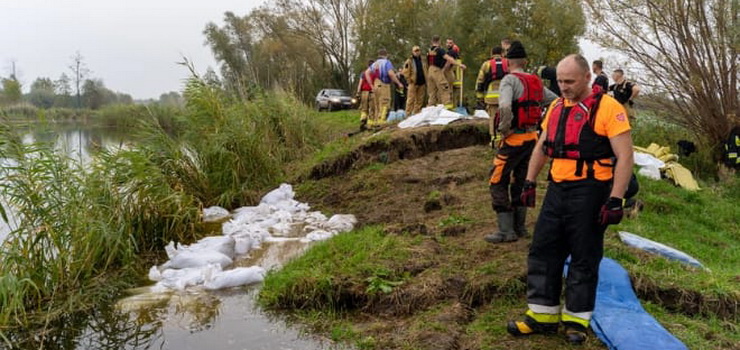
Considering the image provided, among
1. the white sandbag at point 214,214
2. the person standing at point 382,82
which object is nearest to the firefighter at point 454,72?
the person standing at point 382,82

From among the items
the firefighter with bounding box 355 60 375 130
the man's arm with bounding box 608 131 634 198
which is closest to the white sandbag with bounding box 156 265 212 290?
the man's arm with bounding box 608 131 634 198

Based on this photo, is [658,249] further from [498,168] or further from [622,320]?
[622,320]

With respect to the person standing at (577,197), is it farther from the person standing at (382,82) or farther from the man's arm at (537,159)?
the person standing at (382,82)

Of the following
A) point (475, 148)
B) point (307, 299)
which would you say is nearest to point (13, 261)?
point (307, 299)

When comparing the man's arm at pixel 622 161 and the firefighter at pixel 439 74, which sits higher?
the firefighter at pixel 439 74

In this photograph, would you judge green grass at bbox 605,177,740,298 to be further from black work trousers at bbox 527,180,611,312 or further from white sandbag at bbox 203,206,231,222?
white sandbag at bbox 203,206,231,222

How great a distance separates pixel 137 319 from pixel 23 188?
164 cm

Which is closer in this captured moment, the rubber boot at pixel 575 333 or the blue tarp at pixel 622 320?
the blue tarp at pixel 622 320

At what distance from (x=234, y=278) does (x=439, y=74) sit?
308 inches

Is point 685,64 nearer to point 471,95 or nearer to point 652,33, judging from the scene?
point 652,33

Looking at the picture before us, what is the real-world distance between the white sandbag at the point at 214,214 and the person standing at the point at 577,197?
5.66 meters

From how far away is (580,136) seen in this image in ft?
11.2

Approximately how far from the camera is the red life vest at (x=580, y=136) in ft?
11.1

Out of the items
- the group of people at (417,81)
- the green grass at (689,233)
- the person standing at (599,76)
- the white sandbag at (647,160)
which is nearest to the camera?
the green grass at (689,233)
